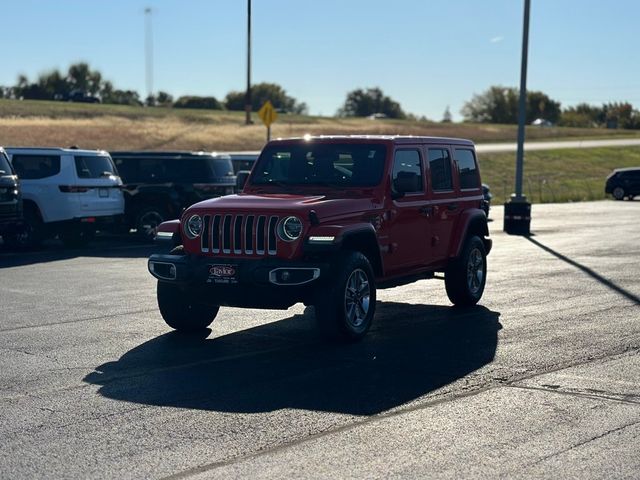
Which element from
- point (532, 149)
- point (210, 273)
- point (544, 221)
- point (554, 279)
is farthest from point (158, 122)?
point (210, 273)

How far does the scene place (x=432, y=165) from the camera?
41.4ft

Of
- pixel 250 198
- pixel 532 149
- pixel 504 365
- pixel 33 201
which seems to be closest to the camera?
pixel 504 365

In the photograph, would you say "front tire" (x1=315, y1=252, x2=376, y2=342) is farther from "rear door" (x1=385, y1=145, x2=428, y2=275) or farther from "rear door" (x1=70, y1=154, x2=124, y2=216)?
"rear door" (x1=70, y1=154, x2=124, y2=216)

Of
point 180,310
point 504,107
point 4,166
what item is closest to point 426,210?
point 180,310

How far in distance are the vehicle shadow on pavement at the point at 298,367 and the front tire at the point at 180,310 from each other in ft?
0.50

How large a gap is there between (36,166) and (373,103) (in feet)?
469

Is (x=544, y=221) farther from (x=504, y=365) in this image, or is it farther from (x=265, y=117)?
(x=504, y=365)

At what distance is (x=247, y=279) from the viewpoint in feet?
32.9

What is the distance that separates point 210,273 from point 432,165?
138 inches

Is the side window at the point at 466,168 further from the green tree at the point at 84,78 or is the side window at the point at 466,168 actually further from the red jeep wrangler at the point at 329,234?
the green tree at the point at 84,78

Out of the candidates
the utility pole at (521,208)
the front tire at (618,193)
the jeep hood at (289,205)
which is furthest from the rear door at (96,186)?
the front tire at (618,193)

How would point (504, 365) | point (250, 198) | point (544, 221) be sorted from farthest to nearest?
point (544, 221) → point (250, 198) → point (504, 365)

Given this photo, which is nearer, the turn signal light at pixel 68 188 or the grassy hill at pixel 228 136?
the turn signal light at pixel 68 188

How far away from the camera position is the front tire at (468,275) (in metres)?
13.1
